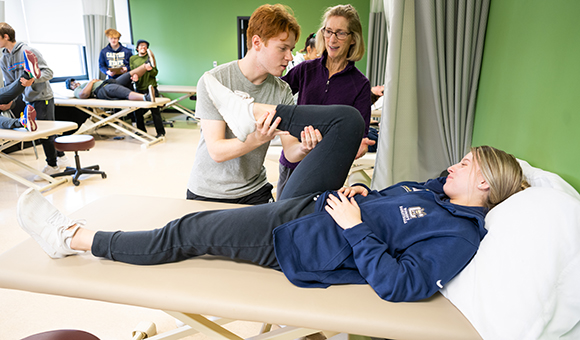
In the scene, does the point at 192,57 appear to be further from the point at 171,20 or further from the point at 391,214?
the point at 391,214

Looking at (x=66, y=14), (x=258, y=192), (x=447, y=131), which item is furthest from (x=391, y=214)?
(x=66, y=14)

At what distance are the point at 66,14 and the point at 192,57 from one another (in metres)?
2.54

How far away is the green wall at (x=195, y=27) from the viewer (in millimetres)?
7770

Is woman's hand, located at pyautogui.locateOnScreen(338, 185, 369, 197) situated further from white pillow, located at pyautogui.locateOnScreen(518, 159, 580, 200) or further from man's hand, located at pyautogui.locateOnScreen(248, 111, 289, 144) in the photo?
white pillow, located at pyautogui.locateOnScreen(518, 159, 580, 200)

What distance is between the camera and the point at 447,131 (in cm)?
210

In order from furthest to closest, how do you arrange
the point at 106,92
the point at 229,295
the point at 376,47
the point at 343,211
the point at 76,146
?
the point at 376,47, the point at 106,92, the point at 76,146, the point at 343,211, the point at 229,295

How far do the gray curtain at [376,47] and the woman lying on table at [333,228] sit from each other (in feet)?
13.9

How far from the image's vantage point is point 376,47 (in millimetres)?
5457

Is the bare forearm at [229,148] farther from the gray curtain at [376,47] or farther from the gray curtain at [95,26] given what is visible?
the gray curtain at [95,26]

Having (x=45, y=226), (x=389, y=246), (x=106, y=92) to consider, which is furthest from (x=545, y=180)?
(x=106, y=92)

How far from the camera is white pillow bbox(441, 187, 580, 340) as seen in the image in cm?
92

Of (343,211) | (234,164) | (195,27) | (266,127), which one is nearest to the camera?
(343,211)

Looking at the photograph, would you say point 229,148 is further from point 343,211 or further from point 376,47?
point 376,47

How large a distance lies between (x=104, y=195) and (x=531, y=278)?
134 inches
